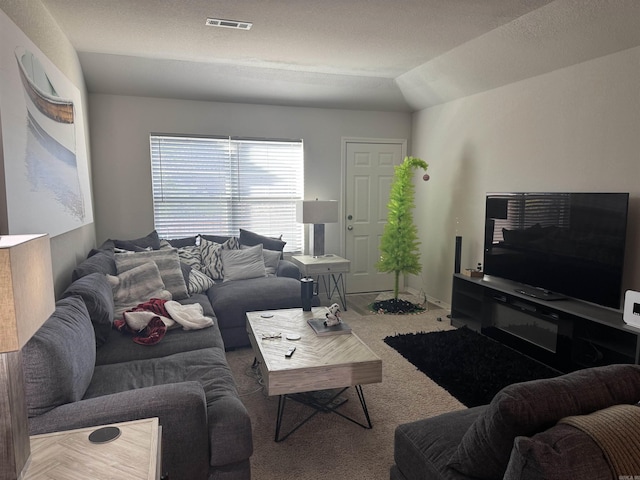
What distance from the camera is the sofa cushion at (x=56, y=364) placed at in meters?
Result: 1.64

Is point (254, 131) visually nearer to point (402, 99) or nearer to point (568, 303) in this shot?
point (402, 99)

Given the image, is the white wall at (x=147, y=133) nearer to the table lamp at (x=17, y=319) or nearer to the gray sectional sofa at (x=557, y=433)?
the table lamp at (x=17, y=319)

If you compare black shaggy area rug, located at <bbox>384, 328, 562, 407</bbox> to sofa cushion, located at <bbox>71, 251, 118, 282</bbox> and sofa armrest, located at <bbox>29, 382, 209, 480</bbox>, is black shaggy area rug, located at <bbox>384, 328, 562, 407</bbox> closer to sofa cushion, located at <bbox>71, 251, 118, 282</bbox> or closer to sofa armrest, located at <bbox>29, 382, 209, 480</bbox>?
sofa armrest, located at <bbox>29, 382, 209, 480</bbox>

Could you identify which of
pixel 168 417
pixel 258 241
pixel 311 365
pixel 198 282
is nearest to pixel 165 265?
pixel 198 282

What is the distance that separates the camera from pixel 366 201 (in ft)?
18.7

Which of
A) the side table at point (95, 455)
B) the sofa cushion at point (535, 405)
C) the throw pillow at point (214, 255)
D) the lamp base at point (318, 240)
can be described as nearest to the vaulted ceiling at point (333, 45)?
the lamp base at point (318, 240)

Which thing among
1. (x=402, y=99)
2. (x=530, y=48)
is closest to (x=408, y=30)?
(x=530, y=48)

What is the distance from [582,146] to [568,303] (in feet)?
4.10

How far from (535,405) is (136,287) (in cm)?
301

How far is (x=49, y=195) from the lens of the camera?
2381 millimetres

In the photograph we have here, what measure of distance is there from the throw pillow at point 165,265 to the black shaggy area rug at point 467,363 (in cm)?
196

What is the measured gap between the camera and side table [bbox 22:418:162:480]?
1244 mm

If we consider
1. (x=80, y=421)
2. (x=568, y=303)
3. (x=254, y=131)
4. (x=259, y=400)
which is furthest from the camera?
(x=254, y=131)

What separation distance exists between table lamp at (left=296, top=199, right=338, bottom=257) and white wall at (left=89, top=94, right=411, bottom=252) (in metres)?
0.50
